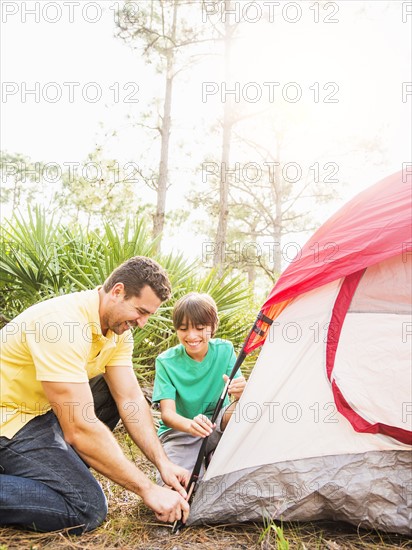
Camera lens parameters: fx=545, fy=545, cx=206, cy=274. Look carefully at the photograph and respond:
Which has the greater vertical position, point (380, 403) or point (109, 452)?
point (380, 403)

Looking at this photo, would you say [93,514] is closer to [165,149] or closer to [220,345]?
[220,345]

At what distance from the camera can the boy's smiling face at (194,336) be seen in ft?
8.40

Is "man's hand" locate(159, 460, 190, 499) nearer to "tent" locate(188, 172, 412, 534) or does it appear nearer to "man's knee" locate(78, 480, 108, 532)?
"tent" locate(188, 172, 412, 534)

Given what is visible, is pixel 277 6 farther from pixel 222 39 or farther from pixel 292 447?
pixel 292 447

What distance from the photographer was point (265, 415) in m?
2.26

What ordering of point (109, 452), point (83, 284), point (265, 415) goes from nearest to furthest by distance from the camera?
point (109, 452), point (265, 415), point (83, 284)

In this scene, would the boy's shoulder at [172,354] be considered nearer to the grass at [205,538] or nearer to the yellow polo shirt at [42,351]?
the yellow polo shirt at [42,351]

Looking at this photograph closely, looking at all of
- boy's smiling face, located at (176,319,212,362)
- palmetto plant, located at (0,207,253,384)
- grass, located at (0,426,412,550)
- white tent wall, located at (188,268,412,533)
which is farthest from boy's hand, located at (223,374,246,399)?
palmetto plant, located at (0,207,253,384)

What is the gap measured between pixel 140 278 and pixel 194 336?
1.44 feet

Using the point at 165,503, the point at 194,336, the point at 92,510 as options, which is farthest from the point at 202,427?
the point at 92,510

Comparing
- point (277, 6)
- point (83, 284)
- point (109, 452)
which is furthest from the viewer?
point (277, 6)

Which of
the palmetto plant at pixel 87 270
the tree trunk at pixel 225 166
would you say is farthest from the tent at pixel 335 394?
the tree trunk at pixel 225 166

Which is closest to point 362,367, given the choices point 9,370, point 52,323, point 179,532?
point 179,532

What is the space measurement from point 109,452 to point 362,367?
1071mm
